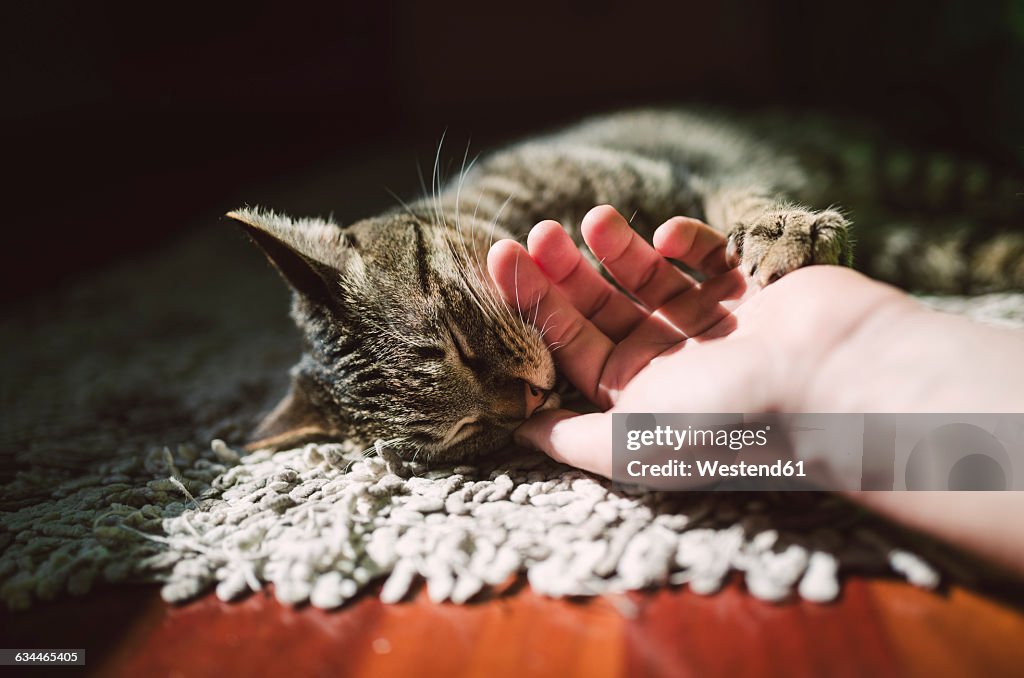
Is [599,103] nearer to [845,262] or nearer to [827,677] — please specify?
[845,262]

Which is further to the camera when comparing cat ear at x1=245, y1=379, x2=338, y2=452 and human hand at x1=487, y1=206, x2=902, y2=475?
cat ear at x1=245, y1=379, x2=338, y2=452

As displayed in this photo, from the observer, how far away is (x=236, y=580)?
2.58 ft

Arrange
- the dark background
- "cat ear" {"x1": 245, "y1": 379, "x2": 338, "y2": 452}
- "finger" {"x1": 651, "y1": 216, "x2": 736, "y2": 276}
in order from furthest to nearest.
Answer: the dark background
"cat ear" {"x1": 245, "y1": 379, "x2": 338, "y2": 452}
"finger" {"x1": 651, "y1": 216, "x2": 736, "y2": 276}

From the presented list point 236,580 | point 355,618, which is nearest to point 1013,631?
point 355,618

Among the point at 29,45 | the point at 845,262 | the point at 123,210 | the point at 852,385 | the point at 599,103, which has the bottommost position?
the point at 852,385

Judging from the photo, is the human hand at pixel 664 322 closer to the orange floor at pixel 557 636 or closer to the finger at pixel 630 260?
the finger at pixel 630 260

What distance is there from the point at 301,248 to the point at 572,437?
0.56m

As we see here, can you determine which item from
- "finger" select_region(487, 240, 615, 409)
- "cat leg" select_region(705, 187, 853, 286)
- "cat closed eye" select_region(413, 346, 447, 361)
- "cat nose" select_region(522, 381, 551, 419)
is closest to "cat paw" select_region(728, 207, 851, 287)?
"cat leg" select_region(705, 187, 853, 286)

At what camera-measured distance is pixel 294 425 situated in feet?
3.71

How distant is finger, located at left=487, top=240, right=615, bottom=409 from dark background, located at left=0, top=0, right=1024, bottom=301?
3.56 feet

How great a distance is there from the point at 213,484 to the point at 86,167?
183 cm

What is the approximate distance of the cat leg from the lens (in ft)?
2.81

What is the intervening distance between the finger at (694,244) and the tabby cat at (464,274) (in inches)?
1.5

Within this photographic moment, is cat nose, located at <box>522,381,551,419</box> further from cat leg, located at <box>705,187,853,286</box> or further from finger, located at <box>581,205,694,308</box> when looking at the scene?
cat leg, located at <box>705,187,853,286</box>
